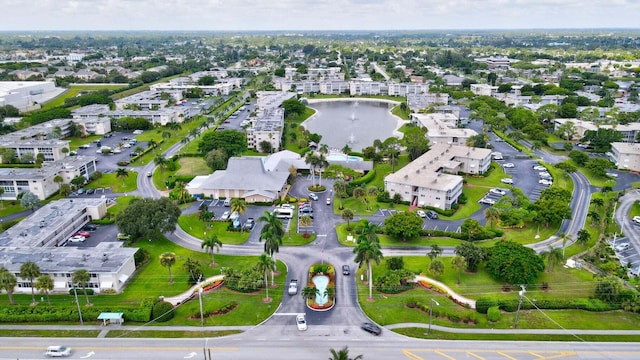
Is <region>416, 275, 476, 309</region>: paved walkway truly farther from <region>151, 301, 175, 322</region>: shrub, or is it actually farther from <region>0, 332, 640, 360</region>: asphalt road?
<region>151, 301, 175, 322</region>: shrub

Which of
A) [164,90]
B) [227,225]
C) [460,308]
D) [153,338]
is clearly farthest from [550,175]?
[164,90]

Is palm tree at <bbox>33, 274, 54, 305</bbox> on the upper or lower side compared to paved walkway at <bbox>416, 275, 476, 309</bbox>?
upper

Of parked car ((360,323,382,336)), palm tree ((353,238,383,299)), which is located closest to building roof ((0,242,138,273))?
palm tree ((353,238,383,299))

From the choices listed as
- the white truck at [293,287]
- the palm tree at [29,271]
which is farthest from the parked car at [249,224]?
the palm tree at [29,271]

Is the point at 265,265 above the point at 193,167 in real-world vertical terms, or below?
above

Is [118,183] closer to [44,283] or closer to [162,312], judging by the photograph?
[44,283]

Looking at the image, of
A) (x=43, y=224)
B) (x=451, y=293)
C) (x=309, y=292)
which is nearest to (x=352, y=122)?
(x=43, y=224)

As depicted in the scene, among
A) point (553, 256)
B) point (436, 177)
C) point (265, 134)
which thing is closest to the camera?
point (553, 256)
